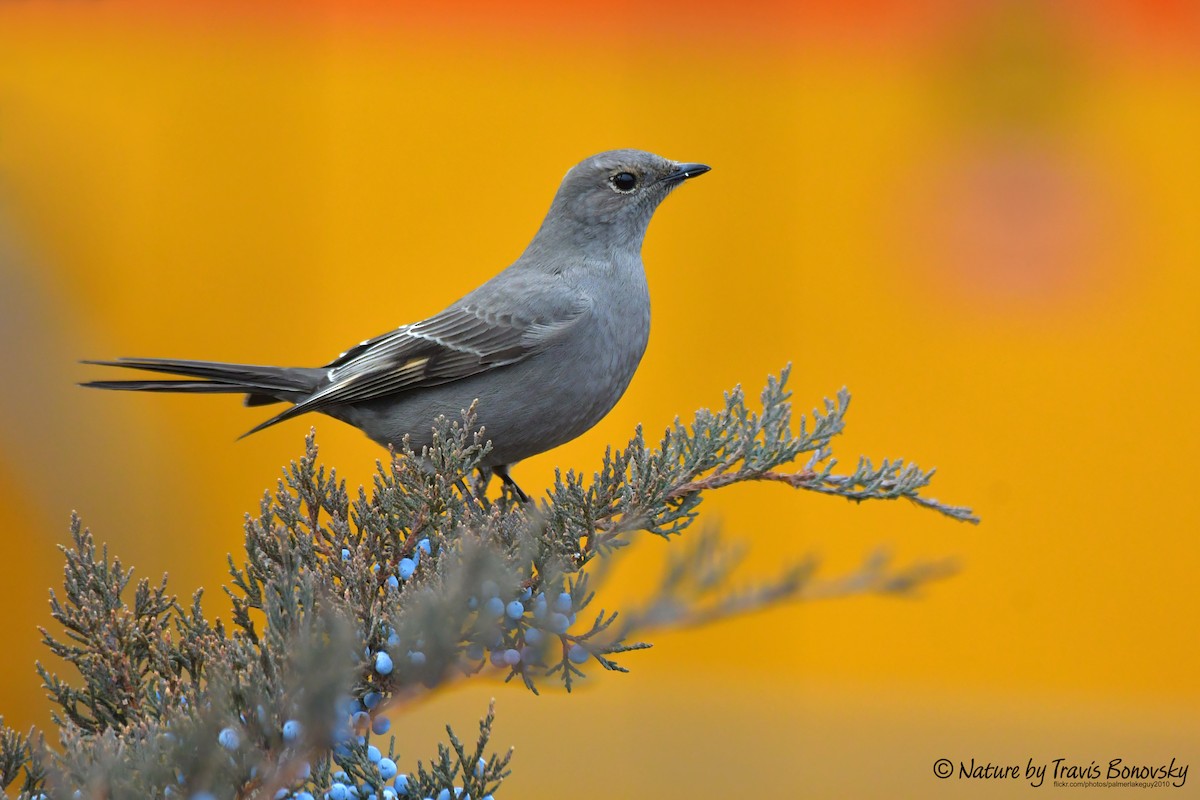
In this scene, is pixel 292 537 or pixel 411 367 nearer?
pixel 292 537

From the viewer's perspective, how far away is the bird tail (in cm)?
307

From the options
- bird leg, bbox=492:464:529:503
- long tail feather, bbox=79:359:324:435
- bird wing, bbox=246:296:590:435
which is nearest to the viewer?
long tail feather, bbox=79:359:324:435

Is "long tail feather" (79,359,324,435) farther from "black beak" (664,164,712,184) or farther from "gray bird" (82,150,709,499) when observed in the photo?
"black beak" (664,164,712,184)

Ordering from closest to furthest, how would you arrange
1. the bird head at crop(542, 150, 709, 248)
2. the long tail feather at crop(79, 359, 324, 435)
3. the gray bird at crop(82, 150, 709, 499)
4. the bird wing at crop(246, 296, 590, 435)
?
1. the long tail feather at crop(79, 359, 324, 435)
2. the gray bird at crop(82, 150, 709, 499)
3. the bird wing at crop(246, 296, 590, 435)
4. the bird head at crop(542, 150, 709, 248)

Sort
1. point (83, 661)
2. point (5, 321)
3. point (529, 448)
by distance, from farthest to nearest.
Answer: point (5, 321) < point (529, 448) < point (83, 661)

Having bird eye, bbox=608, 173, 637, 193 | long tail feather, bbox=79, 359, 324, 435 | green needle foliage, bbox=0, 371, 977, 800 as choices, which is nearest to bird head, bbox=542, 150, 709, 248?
bird eye, bbox=608, 173, 637, 193

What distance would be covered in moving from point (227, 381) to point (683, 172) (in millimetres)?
1487

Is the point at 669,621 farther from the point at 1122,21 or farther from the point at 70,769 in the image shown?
the point at 1122,21

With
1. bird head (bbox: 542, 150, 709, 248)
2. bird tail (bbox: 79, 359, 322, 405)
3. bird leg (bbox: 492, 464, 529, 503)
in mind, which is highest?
bird head (bbox: 542, 150, 709, 248)

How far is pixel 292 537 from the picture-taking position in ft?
6.59

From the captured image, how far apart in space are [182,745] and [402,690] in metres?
0.28

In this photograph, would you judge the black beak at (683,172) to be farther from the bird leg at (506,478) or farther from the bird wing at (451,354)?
the bird leg at (506,478)

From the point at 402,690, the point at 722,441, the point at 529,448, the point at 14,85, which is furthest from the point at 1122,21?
the point at 402,690

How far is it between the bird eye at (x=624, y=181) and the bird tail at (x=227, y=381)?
106cm
